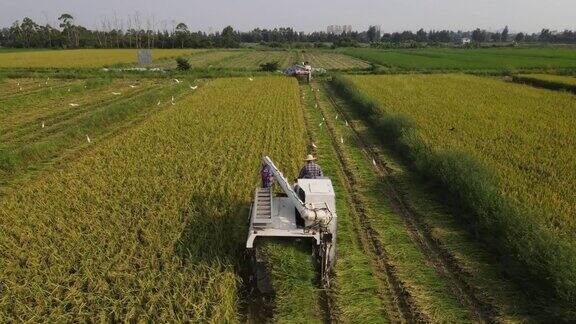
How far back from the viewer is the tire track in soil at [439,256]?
7.04 metres

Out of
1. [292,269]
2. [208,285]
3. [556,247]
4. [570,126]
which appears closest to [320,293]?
[292,269]

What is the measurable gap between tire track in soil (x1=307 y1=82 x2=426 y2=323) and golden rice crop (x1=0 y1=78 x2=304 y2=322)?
257 cm

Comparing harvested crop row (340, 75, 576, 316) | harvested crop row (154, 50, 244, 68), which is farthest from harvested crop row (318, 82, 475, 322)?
harvested crop row (154, 50, 244, 68)

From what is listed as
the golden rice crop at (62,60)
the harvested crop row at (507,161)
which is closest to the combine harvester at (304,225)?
the harvested crop row at (507,161)

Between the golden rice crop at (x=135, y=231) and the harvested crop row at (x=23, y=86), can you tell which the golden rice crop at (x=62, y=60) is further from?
the golden rice crop at (x=135, y=231)

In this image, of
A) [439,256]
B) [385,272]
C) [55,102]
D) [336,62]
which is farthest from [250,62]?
[385,272]

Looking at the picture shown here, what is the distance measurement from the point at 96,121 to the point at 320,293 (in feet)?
52.8

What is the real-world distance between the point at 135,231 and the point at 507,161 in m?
10.7

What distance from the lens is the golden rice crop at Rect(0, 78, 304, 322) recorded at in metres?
6.44

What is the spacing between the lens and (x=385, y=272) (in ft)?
26.4

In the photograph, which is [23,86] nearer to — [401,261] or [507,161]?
[507,161]

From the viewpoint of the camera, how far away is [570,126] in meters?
17.6

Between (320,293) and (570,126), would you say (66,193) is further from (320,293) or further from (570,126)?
(570,126)

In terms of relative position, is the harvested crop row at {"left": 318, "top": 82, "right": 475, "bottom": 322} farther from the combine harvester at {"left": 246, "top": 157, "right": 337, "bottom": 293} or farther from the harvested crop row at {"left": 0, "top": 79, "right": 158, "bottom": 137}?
the harvested crop row at {"left": 0, "top": 79, "right": 158, "bottom": 137}
